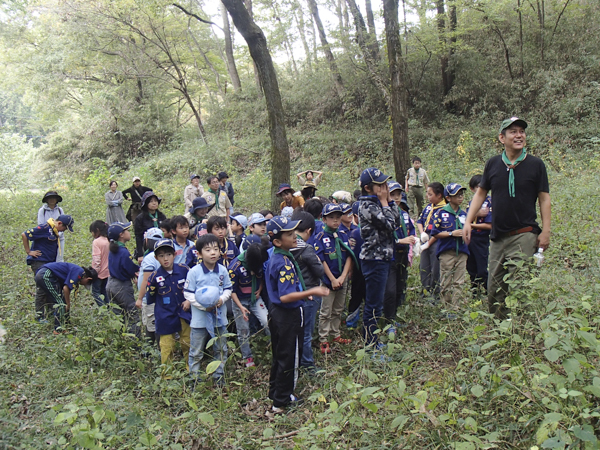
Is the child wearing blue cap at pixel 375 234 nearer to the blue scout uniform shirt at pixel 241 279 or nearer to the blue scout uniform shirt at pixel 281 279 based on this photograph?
the blue scout uniform shirt at pixel 281 279

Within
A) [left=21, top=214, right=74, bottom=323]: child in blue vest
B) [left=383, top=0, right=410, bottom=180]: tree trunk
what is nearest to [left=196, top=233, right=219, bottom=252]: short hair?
[left=21, top=214, right=74, bottom=323]: child in blue vest

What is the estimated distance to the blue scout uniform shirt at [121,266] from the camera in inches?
225

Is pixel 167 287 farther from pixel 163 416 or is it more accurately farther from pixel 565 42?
pixel 565 42

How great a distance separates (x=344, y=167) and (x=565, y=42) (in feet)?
33.7

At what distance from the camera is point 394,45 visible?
381 inches

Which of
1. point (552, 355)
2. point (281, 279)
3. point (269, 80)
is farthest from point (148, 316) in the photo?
point (269, 80)

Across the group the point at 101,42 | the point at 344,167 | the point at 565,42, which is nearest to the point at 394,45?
the point at 344,167

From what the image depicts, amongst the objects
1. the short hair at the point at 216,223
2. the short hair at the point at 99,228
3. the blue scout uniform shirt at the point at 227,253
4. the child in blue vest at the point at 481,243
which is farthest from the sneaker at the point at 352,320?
the short hair at the point at 99,228

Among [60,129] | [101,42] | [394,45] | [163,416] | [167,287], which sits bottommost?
[163,416]

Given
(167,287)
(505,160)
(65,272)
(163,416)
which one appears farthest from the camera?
(65,272)

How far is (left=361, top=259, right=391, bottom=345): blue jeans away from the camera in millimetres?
4883

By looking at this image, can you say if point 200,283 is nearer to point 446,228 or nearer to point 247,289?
point 247,289

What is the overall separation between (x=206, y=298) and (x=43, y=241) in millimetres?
4106

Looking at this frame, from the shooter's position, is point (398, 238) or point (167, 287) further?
point (398, 238)
